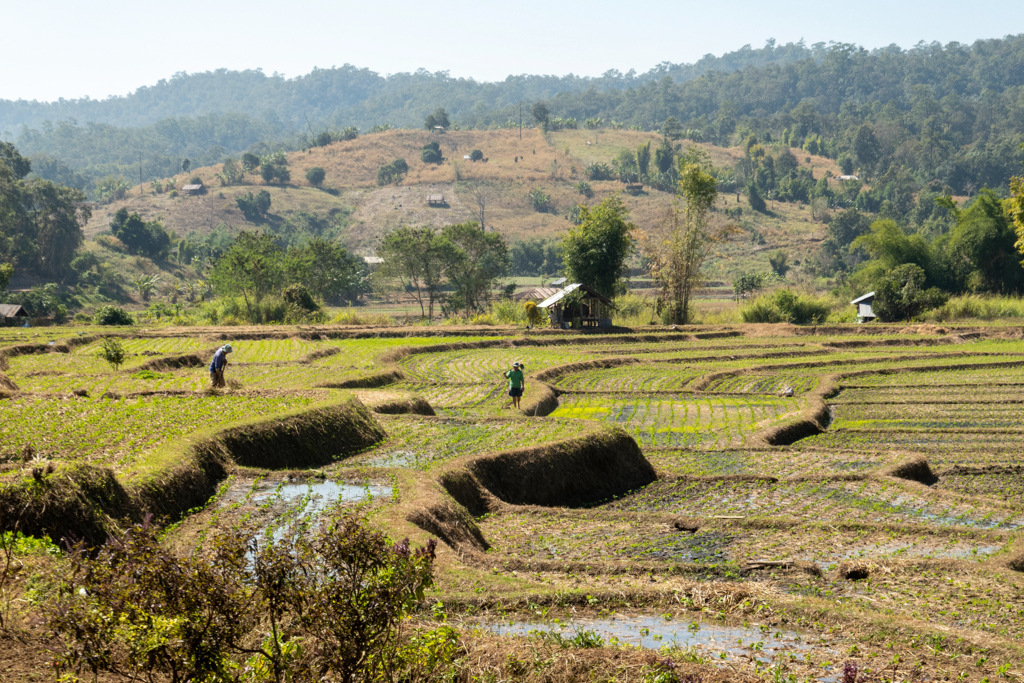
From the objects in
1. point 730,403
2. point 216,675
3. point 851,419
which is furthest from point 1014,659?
point 730,403

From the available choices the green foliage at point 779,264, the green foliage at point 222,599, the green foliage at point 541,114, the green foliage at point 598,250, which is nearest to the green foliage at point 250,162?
the green foliage at point 541,114

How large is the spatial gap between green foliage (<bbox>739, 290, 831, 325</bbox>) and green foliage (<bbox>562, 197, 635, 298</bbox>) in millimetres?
8253

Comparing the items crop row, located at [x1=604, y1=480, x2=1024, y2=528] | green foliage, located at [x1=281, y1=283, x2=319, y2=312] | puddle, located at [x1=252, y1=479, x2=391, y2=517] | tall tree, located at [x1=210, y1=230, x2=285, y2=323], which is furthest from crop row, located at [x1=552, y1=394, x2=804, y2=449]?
tall tree, located at [x1=210, y1=230, x2=285, y2=323]

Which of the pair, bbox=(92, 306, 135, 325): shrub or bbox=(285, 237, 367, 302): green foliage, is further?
bbox=(285, 237, 367, 302): green foliage

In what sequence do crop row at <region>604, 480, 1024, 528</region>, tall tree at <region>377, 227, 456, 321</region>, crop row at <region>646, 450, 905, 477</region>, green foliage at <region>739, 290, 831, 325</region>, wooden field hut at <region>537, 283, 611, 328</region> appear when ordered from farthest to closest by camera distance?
1. tall tree at <region>377, 227, 456, 321</region>
2. green foliage at <region>739, 290, 831, 325</region>
3. wooden field hut at <region>537, 283, 611, 328</region>
4. crop row at <region>646, 450, 905, 477</region>
5. crop row at <region>604, 480, 1024, 528</region>

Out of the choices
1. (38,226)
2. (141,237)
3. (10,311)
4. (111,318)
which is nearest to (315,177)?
(141,237)

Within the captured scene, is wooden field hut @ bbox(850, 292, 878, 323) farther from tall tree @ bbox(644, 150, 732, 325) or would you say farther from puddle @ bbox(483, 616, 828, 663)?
puddle @ bbox(483, 616, 828, 663)

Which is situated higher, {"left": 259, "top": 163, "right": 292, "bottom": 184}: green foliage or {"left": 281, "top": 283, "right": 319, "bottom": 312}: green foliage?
{"left": 259, "top": 163, "right": 292, "bottom": 184}: green foliage

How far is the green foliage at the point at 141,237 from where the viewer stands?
95500mm

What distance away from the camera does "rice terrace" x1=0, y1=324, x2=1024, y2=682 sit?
669 centimetres

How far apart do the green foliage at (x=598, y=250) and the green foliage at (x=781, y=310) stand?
27.1 feet

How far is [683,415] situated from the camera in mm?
21953

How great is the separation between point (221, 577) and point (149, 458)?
721 cm

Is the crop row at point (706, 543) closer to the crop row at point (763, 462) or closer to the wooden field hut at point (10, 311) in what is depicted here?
the crop row at point (763, 462)
